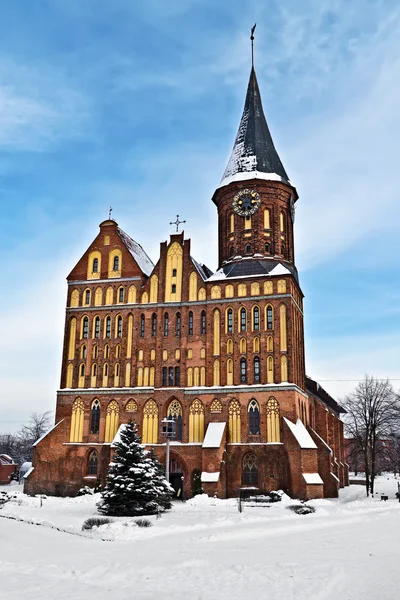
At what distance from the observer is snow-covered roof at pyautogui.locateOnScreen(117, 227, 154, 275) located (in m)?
46.4

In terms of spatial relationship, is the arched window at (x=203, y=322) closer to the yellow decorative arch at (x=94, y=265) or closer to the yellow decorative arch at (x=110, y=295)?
the yellow decorative arch at (x=110, y=295)

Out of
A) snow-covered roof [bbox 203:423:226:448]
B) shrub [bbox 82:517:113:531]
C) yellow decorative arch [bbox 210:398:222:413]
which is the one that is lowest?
shrub [bbox 82:517:113:531]

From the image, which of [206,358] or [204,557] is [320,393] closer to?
[206,358]

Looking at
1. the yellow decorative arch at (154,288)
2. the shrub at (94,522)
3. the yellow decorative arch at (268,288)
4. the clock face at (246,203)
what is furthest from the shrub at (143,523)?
the clock face at (246,203)

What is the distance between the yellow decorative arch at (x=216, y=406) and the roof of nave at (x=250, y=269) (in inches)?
347

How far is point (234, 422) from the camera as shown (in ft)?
131

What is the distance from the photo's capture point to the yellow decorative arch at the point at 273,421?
127ft

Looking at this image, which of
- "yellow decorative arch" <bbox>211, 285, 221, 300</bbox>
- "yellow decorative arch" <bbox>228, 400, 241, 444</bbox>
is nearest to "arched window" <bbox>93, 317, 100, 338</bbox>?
"yellow decorative arch" <bbox>211, 285, 221, 300</bbox>

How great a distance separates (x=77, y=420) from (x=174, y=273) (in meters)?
12.9

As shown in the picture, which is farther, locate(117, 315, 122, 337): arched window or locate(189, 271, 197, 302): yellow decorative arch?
locate(117, 315, 122, 337): arched window

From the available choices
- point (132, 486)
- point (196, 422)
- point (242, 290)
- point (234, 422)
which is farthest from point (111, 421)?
point (132, 486)

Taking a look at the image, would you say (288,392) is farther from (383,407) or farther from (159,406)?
(383,407)

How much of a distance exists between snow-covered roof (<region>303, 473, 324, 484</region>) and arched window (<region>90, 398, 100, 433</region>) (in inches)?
602

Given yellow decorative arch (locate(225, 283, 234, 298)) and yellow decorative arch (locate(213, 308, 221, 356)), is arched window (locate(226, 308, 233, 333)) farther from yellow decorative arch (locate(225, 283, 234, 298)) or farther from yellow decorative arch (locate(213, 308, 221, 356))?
yellow decorative arch (locate(225, 283, 234, 298))
